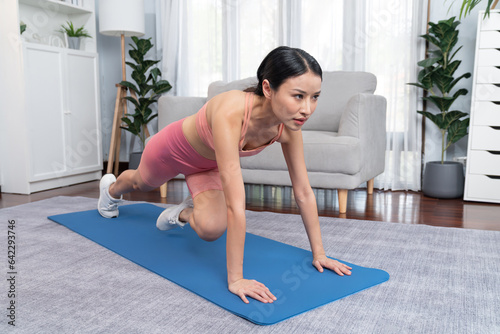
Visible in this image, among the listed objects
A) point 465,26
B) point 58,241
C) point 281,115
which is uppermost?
point 465,26

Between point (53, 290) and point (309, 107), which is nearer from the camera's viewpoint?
point (309, 107)

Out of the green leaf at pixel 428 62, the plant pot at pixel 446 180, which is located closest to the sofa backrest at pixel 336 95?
the green leaf at pixel 428 62

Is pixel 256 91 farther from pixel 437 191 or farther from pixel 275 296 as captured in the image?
pixel 437 191

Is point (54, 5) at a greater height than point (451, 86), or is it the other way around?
point (54, 5)

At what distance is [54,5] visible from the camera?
370 centimetres

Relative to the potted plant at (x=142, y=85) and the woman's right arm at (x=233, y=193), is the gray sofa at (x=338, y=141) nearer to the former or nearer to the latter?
the potted plant at (x=142, y=85)

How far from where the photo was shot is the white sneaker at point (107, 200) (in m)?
2.25

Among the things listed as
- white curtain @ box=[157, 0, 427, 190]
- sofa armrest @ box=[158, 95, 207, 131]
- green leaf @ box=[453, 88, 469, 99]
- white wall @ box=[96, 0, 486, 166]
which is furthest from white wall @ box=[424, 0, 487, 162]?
sofa armrest @ box=[158, 95, 207, 131]

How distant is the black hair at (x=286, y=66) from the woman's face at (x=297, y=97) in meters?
0.01

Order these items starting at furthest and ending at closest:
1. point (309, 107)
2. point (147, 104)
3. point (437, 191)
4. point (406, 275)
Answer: point (147, 104) → point (437, 191) → point (406, 275) → point (309, 107)

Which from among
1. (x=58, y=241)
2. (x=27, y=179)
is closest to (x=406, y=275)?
(x=58, y=241)

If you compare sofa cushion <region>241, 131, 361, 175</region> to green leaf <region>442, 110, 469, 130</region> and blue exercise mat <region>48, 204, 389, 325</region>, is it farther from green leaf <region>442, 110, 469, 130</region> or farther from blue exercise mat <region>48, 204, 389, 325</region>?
green leaf <region>442, 110, 469, 130</region>

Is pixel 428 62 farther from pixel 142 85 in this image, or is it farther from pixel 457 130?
pixel 142 85

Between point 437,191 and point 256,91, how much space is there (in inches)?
85.0
